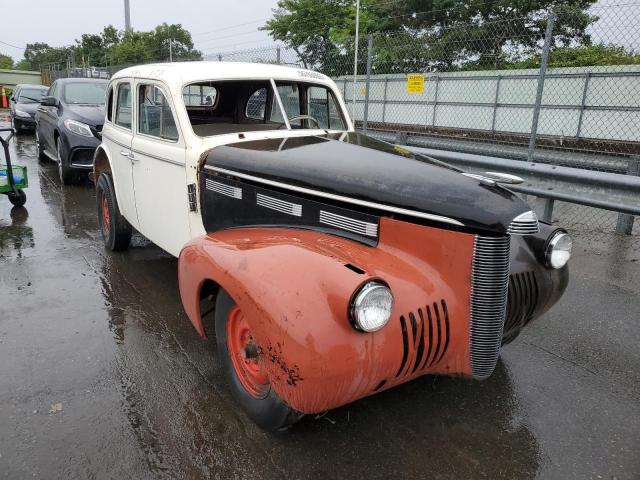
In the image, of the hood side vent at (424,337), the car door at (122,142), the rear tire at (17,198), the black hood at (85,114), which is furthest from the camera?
the black hood at (85,114)

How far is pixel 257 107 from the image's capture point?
4.21m

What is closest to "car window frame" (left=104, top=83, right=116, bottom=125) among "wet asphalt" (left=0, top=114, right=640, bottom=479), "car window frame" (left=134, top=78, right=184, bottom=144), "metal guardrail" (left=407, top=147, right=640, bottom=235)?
"car window frame" (left=134, top=78, right=184, bottom=144)

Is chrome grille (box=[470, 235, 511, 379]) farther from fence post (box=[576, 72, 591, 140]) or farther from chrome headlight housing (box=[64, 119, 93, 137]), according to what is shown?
fence post (box=[576, 72, 591, 140])

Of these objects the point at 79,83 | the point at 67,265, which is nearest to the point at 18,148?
the point at 79,83

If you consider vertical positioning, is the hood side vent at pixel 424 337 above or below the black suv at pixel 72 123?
below

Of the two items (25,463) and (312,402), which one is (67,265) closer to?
(25,463)

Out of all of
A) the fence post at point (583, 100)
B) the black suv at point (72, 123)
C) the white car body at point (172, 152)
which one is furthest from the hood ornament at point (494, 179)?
the fence post at point (583, 100)

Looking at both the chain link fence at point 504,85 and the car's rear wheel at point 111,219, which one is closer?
the car's rear wheel at point 111,219

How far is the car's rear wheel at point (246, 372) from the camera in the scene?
241 cm

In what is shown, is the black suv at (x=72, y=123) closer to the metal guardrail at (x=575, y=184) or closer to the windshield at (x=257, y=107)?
the windshield at (x=257, y=107)

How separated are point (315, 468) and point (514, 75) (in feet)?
45.1

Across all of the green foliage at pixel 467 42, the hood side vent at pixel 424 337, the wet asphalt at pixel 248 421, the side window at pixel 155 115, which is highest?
the green foliage at pixel 467 42

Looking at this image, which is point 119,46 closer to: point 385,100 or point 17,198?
point 385,100

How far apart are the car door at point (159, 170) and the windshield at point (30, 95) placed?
1329cm
